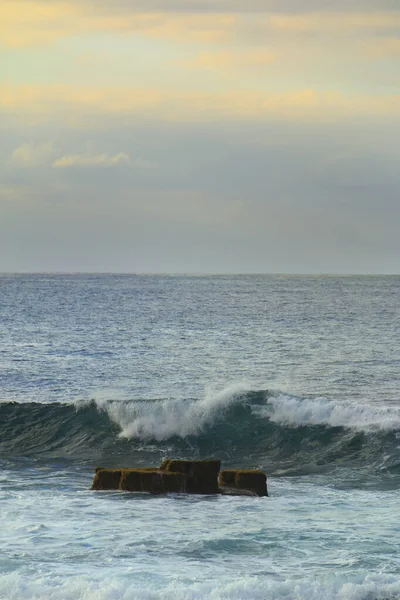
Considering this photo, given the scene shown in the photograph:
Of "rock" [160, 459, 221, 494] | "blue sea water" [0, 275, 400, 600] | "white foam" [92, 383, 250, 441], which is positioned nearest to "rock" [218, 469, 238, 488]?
"rock" [160, 459, 221, 494]

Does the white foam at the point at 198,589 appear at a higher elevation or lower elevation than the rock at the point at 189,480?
lower

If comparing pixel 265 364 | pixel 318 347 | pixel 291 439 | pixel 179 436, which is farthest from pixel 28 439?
pixel 318 347

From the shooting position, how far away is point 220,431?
3016 centimetres

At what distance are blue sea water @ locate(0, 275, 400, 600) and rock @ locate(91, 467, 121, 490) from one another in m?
0.35

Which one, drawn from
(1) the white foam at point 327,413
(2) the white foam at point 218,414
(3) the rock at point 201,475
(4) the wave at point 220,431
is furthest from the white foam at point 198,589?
(1) the white foam at point 327,413

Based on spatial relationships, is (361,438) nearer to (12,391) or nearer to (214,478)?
(214,478)

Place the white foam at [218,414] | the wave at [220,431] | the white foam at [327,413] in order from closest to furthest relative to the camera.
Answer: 1. the wave at [220,431]
2. the white foam at [327,413]
3. the white foam at [218,414]

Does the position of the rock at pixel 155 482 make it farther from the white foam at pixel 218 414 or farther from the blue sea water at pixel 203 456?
the white foam at pixel 218 414

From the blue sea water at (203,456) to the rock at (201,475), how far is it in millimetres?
399

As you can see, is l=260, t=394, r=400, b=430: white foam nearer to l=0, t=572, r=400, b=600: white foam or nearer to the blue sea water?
the blue sea water

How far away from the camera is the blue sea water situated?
49.9 ft

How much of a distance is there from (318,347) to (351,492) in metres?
33.6

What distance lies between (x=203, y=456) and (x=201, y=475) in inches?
306

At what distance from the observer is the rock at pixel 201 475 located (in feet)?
67.3
